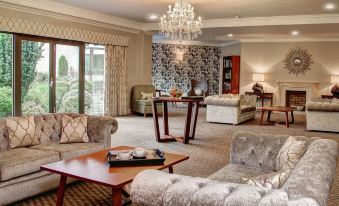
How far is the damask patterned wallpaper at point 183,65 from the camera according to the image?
1372cm

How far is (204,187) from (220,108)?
7390 millimetres

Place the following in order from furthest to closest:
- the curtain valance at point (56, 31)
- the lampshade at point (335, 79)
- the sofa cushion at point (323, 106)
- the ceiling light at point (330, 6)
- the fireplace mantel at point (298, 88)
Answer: the fireplace mantel at point (298, 88)
the lampshade at point (335, 79)
the sofa cushion at point (323, 106)
the ceiling light at point (330, 6)
the curtain valance at point (56, 31)

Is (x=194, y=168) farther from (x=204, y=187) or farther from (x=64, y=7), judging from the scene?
(x=64, y=7)

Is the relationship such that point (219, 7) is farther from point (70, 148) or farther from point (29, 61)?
point (70, 148)

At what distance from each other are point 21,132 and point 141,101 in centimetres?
608

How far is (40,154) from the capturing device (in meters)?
3.47

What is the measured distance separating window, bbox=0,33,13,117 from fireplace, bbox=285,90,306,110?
28.7ft

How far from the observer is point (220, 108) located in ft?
29.2

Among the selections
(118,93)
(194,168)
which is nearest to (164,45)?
(118,93)

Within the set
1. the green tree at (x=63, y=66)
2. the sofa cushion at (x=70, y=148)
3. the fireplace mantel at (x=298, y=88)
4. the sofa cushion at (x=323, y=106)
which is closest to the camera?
the sofa cushion at (x=70, y=148)

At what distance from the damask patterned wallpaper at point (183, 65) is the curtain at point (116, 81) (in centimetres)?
397

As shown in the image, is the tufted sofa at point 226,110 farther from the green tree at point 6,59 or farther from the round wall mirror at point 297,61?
the green tree at point 6,59

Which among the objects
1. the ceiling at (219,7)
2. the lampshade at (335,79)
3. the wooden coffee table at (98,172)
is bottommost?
the wooden coffee table at (98,172)

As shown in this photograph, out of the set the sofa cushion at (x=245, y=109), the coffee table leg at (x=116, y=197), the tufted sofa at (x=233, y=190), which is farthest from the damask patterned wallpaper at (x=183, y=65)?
the tufted sofa at (x=233, y=190)
